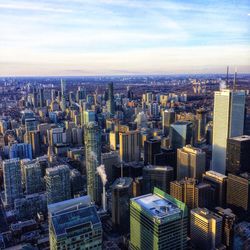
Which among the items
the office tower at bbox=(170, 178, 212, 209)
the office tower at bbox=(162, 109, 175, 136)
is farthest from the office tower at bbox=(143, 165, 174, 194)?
the office tower at bbox=(162, 109, 175, 136)

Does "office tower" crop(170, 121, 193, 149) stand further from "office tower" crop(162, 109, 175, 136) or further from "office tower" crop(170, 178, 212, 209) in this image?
"office tower" crop(170, 178, 212, 209)

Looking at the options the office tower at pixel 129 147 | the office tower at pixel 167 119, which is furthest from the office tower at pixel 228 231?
the office tower at pixel 167 119

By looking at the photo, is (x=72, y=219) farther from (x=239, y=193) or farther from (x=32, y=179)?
(x=32, y=179)

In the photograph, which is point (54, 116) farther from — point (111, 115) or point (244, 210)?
point (244, 210)

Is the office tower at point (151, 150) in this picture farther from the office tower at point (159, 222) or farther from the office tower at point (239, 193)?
the office tower at point (159, 222)

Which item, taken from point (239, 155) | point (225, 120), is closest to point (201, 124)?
point (225, 120)
